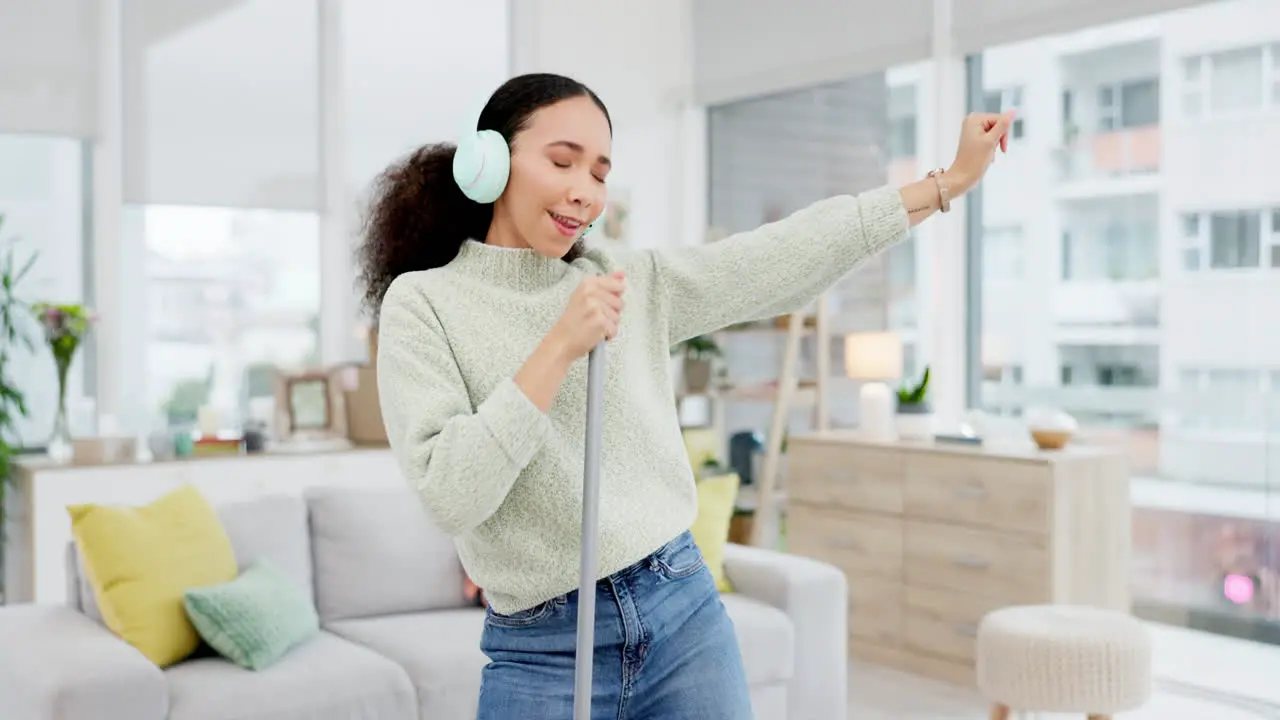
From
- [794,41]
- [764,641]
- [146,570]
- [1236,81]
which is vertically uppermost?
[794,41]

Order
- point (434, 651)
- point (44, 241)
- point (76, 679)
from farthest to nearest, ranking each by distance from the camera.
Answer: point (44, 241) < point (434, 651) < point (76, 679)

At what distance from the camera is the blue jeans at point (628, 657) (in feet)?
4.30

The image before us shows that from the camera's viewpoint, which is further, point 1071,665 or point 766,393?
point 766,393

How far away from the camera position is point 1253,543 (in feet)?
13.2

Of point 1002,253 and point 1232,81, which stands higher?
point 1232,81

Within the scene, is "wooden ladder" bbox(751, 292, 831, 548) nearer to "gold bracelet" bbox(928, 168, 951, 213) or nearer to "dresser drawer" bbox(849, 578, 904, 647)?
"dresser drawer" bbox(849, 578, 904, 647)

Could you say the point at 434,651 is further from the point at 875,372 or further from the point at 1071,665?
the point at 875,372

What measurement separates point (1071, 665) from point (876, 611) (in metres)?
1.58

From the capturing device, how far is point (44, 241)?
4.70m

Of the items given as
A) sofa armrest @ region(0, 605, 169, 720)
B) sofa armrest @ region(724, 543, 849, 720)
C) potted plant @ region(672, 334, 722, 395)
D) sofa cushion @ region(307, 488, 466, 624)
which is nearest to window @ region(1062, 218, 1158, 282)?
sofa armrest @ region(724, 543, 849, 720)

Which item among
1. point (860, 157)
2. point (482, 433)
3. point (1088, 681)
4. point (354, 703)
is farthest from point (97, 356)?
point (482, 433)

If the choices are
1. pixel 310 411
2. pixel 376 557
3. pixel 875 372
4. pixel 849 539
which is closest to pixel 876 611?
pixel 849 539

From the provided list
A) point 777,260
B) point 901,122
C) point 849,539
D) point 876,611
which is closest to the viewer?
point 777,260

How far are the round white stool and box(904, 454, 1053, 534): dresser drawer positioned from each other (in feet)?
2.89
